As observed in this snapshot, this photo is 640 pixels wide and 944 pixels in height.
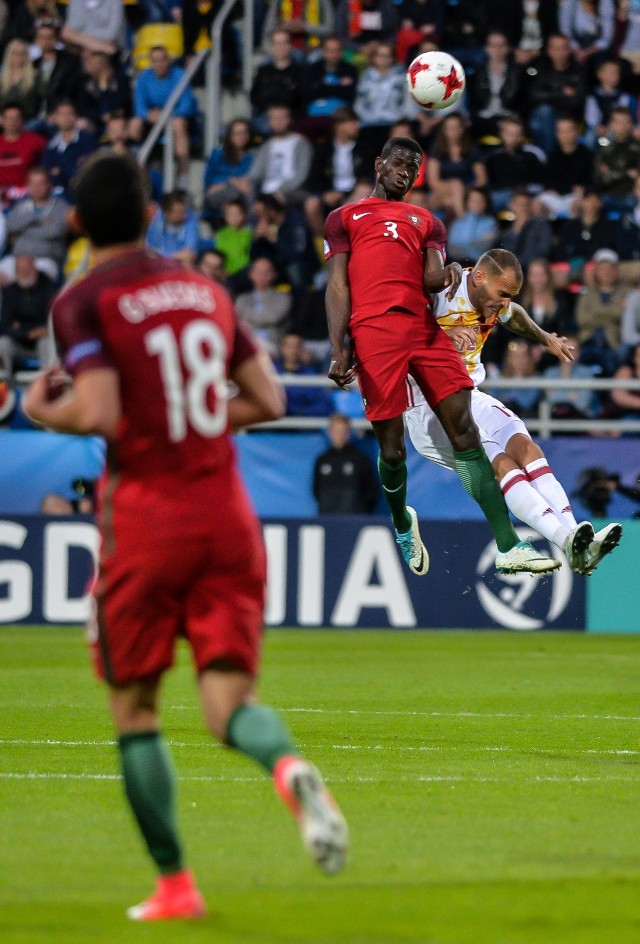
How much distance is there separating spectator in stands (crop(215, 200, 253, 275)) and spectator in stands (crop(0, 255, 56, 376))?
2062mm

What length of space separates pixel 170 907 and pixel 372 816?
2.13m

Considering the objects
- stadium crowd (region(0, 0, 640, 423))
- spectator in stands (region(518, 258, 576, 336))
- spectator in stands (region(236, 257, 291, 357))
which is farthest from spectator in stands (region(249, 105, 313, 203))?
spectator in stands (region(518, 258, 576, 336))

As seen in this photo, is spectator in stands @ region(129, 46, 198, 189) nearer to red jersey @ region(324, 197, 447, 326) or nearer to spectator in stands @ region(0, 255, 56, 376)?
spectator in stands @ region(0, 255, 56, 376)

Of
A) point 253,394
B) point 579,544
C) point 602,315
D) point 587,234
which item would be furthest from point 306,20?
point 253,394

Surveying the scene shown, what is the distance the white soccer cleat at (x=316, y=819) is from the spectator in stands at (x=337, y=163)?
624 inches

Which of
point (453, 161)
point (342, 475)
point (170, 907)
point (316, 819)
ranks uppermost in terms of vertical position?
point (453, 161)

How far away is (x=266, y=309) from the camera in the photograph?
19406mm

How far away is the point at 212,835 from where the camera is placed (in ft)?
21.8

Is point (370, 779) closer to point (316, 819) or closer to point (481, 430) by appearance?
point (316, 819)

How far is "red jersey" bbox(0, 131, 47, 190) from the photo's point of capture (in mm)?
21891

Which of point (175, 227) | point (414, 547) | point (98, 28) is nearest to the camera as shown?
point (414, 547)

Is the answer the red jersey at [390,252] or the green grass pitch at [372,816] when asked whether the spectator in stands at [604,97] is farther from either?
the red jersey at [390,252]

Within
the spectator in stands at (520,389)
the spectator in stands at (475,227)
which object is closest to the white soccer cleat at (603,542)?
the spectator in stands at (520,389)

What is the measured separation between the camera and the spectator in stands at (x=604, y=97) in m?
21.2
